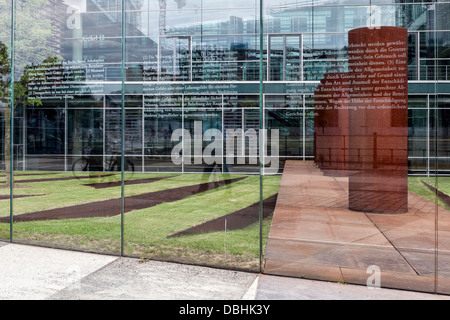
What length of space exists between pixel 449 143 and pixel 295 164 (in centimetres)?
161

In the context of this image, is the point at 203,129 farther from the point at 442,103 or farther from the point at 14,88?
the point at 14,88

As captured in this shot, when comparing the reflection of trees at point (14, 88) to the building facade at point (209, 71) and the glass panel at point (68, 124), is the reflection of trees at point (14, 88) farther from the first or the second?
the building facade at point (209, 71)

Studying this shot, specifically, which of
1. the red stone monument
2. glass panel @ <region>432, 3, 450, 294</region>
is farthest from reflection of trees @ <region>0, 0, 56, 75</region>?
glass panel @ <region>432, 3, 450, 294</region>

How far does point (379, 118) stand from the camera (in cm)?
469

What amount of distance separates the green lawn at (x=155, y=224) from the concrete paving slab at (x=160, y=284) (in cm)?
38

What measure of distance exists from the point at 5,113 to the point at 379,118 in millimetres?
6077

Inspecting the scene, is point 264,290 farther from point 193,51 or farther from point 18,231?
point 18,231

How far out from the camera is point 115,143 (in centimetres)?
619

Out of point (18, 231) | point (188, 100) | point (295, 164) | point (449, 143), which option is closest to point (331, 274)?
point (295, 164)

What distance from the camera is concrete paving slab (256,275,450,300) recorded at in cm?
413

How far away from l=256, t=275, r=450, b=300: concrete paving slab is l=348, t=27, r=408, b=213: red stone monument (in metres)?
0.91

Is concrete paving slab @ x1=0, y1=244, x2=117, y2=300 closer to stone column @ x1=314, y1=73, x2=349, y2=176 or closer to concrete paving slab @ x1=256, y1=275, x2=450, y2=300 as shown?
concrete paving slab @ x1=256, y1=275, x2=450, y2=300

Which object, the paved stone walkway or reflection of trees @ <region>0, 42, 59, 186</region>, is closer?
the paved stone walkway

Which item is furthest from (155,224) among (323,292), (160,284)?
(323,292)
